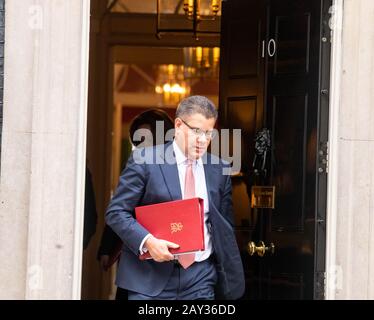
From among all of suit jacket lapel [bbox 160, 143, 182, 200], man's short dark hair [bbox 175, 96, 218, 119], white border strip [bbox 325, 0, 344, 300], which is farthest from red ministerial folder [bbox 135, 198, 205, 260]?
white border strip [bbox 325, 0, 344, 300]

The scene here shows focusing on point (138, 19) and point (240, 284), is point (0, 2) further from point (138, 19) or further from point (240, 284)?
point (138, 19)

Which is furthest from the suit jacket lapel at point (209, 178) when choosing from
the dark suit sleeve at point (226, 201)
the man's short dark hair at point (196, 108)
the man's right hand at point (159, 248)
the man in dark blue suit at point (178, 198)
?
the man's right hand at point (159, 248)

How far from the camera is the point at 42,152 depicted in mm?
5195

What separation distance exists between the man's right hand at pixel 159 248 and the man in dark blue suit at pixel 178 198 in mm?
89

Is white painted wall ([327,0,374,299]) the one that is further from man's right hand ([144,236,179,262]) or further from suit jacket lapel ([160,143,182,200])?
man's right hand ([144,236,179,262])

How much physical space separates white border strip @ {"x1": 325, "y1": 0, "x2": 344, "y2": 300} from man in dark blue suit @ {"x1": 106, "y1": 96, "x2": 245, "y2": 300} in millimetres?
768

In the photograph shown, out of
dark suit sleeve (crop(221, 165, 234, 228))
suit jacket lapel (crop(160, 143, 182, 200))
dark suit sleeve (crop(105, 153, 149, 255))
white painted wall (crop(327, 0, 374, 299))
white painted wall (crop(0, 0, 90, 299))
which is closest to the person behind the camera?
dark suit sleeve (crop(105, 153, 149, 255))

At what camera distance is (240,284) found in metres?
5.09

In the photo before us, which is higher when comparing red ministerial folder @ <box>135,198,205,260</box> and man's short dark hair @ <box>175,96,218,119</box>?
man's short dark hair @ <box>175,96,218,119</box>

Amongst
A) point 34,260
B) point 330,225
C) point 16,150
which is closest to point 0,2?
point 16,150

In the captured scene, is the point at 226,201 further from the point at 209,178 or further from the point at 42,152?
the point at 42,152

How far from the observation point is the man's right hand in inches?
179

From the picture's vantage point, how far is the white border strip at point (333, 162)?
5387 millimetres

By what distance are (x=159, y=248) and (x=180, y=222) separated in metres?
0.19
